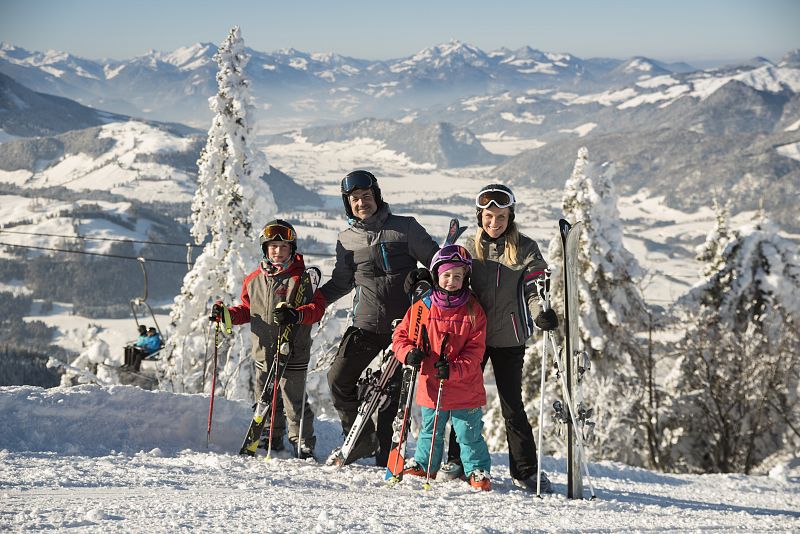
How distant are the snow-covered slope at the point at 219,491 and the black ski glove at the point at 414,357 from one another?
3.14ft

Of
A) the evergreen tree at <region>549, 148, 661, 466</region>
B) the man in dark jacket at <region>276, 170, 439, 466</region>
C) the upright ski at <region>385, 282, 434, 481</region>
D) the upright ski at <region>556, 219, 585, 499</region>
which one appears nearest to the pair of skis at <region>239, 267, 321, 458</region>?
the man in dark jacket at <region>276, 170, 439, 466</region>

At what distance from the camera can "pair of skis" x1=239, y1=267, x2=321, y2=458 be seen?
591 centimetres

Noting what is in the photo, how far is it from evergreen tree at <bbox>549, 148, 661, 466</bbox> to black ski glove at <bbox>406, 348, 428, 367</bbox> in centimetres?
1212

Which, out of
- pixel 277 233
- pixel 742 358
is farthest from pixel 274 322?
pixel 742 358

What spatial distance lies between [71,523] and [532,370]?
1467cm

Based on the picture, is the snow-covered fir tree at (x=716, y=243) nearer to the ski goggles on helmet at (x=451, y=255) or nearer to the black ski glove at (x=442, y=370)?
the ski goggles on helmet at (x=451, y=255)

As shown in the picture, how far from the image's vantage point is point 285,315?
18.2ft

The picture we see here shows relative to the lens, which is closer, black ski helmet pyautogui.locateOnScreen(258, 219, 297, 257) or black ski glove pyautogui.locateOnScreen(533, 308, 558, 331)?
black ski glove pyautogui.locateOnScreen(533, 308, 558, 331)

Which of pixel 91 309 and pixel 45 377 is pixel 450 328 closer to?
pixel 45 377

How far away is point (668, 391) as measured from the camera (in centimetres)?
1958

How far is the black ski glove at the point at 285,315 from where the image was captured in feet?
18.2

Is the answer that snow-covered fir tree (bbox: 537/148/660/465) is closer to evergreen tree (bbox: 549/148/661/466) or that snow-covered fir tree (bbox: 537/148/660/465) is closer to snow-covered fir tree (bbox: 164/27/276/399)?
evergreen tree (bbox: 549/148/661/466)

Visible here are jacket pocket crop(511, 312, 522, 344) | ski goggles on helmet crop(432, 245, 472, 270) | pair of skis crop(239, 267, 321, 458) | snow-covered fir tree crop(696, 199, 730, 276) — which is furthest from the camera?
snow-covered fir tree crop(696, 199, 730, 276)

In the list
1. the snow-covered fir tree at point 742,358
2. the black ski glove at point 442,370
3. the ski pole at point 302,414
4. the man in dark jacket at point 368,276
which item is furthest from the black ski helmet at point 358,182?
the snow-covered fir tree at point 742,358
